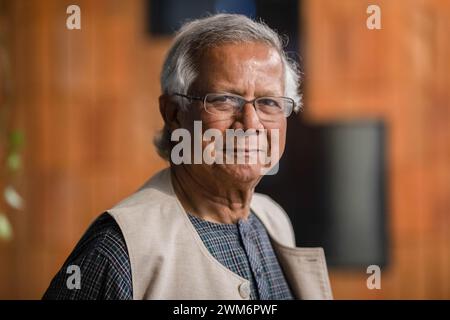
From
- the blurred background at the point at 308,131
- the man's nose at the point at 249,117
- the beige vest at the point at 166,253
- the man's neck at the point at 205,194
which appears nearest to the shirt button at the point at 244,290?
the beige vest at the point at 166,253

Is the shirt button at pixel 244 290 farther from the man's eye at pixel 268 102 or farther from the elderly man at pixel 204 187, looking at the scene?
the man's eye at pixel 268 102

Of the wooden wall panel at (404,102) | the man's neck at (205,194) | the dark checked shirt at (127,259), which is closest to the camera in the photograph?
the dark checked shirt at (127,259)

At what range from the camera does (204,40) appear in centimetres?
88

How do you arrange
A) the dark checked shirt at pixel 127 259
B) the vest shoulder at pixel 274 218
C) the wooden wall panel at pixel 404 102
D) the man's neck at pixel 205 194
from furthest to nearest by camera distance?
the wooden wall panel at pixel 404 102, the vest shoulder at pixel 274 218, the man's neck at pixel 205 194, the dark checked shirt at pixel 127 259

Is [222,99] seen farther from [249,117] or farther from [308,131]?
[308,131]

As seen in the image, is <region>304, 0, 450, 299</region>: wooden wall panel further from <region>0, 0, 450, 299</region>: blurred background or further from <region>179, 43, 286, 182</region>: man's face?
<region>179, 43, 286, 182</region>: man's face

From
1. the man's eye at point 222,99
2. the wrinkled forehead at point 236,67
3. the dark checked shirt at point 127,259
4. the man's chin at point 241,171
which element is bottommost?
the dark checked shirt at point 127,259

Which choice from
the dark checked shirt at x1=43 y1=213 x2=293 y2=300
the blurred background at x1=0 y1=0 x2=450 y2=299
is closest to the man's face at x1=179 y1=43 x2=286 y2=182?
the dark checked shirt at x1=43 y1=213 x2=293 y2=300

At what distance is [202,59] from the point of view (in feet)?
2.87

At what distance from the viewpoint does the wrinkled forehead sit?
855mm

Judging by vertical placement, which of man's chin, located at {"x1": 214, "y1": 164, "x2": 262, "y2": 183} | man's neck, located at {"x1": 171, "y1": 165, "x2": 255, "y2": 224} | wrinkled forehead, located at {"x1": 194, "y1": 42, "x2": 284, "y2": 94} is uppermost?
wrinkled forehead, located at {"x1": 194, "y1": 42, "x2": 284, "y2": 94}

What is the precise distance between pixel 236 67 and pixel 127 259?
304mm

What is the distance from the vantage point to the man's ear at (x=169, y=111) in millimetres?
946

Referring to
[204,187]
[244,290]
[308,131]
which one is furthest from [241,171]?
[308,131]
